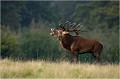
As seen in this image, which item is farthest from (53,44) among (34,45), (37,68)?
(37,68)

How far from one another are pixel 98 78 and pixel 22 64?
331 centimetres

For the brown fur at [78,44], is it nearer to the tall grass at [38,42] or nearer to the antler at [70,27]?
the antler at [70,27]

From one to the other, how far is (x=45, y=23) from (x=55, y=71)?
35.2 metres

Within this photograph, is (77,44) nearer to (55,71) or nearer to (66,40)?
(66,40)

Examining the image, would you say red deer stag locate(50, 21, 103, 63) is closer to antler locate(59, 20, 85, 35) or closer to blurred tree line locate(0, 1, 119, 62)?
antler locate(59, 20, 85, 35)

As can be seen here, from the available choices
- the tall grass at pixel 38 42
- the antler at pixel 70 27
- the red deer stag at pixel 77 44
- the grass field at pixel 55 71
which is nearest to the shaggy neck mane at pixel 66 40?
the red deer stag at pixel 77 44

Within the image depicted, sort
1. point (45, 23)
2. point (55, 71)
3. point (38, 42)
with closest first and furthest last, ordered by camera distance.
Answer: point (55, 71) < point (38, 42) < point (45, 23)

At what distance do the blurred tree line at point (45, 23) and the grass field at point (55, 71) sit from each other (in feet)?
72.7

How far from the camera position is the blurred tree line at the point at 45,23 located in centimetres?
4369

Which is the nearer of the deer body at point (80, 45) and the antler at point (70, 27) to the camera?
the deer body at point (80, 45)

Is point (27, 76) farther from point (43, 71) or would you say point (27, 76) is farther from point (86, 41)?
point (86, 41)

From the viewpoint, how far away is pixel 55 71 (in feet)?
55.9

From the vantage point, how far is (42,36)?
44.6 meters

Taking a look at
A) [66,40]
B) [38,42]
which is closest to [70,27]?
[66,40]
